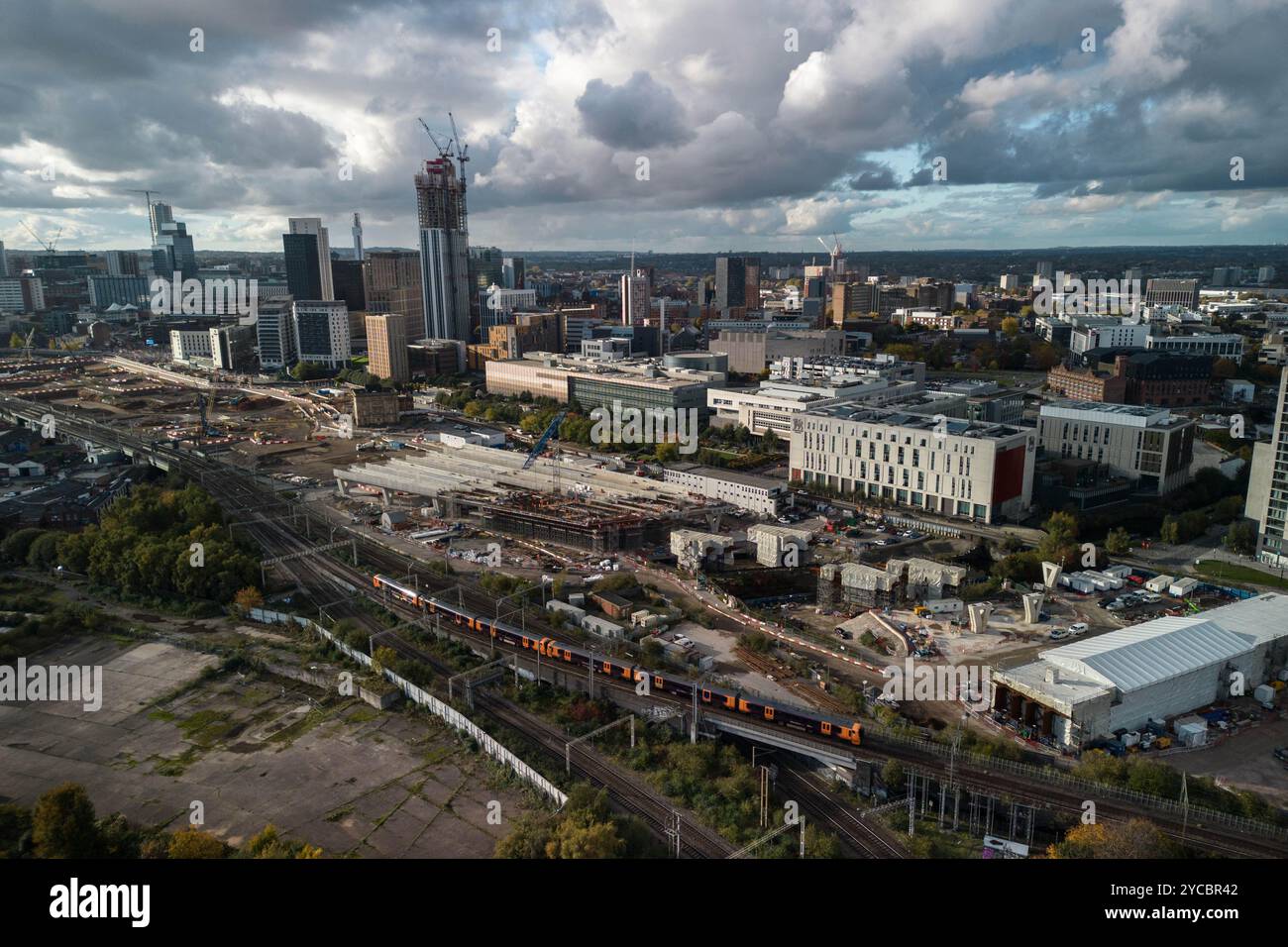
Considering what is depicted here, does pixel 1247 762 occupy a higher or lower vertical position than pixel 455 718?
lower

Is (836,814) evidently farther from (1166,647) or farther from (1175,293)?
(1175,293)

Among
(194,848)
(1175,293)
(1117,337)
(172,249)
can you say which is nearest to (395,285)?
(172,249)

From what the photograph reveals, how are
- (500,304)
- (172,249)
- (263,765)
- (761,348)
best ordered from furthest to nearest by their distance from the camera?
(172,249) < (500,304) < (761,348) < (263,765)

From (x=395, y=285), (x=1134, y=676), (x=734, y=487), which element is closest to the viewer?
(x=1134, y=676)

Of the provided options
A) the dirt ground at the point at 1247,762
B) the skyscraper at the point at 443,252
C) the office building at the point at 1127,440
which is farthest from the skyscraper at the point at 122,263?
the dirt ground at the point at 1247,762

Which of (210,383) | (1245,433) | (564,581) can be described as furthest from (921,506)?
(210,383)

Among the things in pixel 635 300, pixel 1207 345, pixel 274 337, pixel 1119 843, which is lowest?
pixel 1119 843

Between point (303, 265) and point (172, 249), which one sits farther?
point (172, 249)

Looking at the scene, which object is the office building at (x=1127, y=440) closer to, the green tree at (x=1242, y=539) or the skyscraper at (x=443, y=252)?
the green tree at (x=1242, y=539)

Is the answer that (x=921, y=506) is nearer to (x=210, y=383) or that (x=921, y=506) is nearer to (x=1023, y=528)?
(x=1023, y=528)
